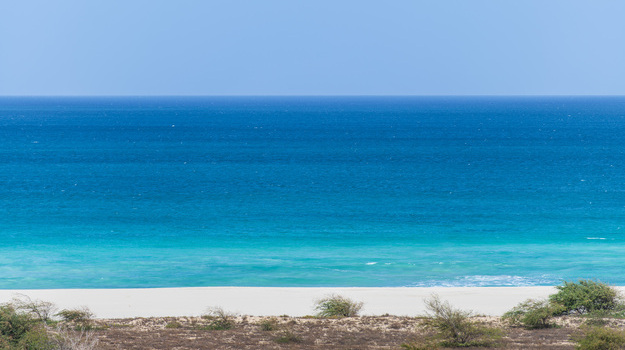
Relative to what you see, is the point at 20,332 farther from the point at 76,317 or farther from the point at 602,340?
the point at 602,340

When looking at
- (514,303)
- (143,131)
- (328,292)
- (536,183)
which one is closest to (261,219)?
(328,292)

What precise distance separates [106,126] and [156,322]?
119236 millimetres

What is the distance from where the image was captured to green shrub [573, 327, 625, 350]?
15.0m

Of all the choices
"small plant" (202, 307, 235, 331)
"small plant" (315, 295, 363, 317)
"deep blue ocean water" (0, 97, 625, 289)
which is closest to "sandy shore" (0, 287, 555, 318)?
"small plant" (315, 295, 363, 317)

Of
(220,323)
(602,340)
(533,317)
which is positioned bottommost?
(220,323)

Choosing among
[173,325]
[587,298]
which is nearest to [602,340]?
[587,298]

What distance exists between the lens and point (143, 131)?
11931cm

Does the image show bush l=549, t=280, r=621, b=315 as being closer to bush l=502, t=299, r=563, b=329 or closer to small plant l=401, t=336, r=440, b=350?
bush l=502, t=299, r=563, b=329

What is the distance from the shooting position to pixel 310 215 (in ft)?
145

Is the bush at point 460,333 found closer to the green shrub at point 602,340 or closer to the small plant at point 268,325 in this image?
the green shrub at point 602,340

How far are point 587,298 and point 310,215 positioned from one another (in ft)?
83.4

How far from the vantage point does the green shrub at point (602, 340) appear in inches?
589

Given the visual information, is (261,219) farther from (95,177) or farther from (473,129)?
(473,129)

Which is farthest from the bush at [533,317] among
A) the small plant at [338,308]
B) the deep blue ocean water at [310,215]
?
the deep blue ocean water at [310,215]
